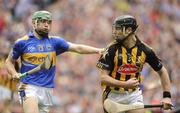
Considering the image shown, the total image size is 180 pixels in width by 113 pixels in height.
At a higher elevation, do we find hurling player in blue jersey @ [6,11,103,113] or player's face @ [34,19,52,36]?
player's face @ [34,19,52,36]

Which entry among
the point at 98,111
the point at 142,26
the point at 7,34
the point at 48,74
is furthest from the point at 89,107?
the point at 48,74

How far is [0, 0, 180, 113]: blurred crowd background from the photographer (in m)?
19.4

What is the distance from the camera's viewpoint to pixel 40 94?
12953mm

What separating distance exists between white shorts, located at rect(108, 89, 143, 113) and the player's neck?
0.65 meters

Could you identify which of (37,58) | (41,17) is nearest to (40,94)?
(37,58)

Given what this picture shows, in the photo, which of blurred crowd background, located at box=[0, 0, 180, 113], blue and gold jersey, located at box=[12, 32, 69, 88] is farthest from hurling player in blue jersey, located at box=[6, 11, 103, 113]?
blurred crowd background, located at box=[0, 0, 180, 113]

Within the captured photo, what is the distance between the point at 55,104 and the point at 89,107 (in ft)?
2.75

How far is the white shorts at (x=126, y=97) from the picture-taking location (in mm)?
12086

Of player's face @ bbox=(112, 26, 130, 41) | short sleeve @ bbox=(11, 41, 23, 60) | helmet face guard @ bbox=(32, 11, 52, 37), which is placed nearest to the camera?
player's face @ bbox=(112, 26, 130, 41)

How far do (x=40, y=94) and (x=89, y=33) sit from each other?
28.3 feet

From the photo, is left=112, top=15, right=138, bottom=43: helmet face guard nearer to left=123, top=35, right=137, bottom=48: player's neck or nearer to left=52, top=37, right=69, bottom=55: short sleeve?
left=123, top=35, right=137, bottom=48: player's neck

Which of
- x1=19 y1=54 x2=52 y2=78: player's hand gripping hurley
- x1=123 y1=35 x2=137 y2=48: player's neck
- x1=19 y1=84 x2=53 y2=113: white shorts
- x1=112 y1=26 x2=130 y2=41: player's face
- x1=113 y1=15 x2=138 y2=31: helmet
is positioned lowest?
x1=19 y1=84 x2=53 y2=113: white shorts

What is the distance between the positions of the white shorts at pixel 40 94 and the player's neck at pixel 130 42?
1704mm

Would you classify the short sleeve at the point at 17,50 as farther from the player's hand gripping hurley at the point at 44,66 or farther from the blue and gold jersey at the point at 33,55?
the player's hand gripping hurley at the point at 44,66
